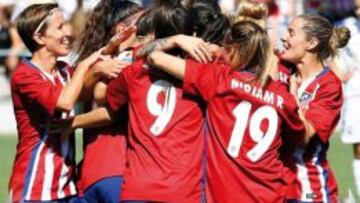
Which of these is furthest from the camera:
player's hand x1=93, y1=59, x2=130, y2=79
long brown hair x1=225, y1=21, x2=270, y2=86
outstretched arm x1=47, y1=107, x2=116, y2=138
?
outstretched arm x1=47, y1=107, x2=116, y2=138

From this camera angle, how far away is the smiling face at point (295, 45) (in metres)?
7.18

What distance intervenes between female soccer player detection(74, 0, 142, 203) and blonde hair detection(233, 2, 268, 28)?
0.56 metres

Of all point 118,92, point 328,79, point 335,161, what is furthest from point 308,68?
point 335,161

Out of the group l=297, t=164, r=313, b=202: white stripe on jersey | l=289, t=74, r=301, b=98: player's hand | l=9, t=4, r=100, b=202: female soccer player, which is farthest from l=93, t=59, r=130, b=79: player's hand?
l=297, t=164, r=313, b=202: white stripe on jersey

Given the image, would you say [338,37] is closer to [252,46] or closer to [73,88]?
[252,46]

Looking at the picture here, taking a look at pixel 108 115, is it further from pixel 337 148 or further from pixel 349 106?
pixel 337 148

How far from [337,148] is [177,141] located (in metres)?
8.13

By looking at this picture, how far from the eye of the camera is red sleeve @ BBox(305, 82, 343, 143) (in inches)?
273

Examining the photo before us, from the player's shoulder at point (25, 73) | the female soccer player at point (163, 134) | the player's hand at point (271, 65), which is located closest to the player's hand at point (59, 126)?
the player's shoulder at point (25, 73)

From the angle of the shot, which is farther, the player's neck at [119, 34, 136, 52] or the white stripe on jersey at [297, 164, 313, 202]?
the white stripe on jersey at [297, 164, 313, 202]

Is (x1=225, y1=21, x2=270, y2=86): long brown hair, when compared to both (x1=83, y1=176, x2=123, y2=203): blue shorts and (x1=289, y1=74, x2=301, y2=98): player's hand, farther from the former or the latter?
(x1=83, y1=176, x2=123, y2=203): blue shorts

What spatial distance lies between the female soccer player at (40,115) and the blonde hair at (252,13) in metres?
0.83

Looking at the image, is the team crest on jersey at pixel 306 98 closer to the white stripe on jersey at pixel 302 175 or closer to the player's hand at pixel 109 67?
the white stripe on jersey at pixel 302 175

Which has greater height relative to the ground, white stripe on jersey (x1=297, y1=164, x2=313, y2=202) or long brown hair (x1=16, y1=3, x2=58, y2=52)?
long brown hair (x1=16, y1=3, x2=58, y2=52)
